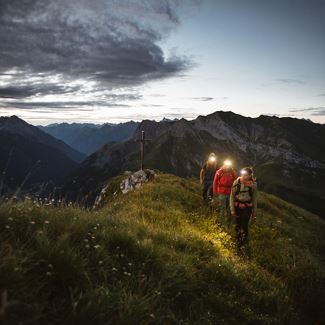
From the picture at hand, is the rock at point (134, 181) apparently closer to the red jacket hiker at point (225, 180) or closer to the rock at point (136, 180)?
the rock at point (136, 180)

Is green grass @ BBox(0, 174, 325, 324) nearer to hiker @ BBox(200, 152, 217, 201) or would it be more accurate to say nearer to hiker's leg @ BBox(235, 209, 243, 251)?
hiker's leg @ BBox(235, 209, 243, 251)

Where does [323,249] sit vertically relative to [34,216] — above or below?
below

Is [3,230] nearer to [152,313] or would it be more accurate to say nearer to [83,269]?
[83,269]

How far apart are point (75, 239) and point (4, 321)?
2815mm

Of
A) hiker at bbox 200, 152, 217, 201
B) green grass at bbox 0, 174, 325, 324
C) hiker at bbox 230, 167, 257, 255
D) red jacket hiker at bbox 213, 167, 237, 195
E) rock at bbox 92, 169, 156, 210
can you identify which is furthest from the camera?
rock at bbox 92, 169, 156, 210

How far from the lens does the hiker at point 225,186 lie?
17141 millimetres

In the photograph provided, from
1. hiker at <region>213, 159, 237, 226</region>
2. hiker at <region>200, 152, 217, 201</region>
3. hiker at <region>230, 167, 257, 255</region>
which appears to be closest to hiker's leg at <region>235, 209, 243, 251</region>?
hiker at <region>230, 167, 257, 255</region>

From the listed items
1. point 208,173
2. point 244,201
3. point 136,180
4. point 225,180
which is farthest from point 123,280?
point 136,180

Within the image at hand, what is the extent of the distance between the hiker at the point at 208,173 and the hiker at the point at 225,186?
327cm

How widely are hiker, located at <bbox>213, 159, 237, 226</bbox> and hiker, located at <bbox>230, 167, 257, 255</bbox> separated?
2.62m

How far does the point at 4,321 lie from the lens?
3766 millimetres

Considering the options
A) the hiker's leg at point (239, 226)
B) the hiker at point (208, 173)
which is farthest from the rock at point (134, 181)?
the hiker's leg at point (239, 226)

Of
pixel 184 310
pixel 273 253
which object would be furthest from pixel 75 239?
pixel 273 253

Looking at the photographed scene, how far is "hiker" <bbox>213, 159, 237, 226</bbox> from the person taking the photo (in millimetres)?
17141
